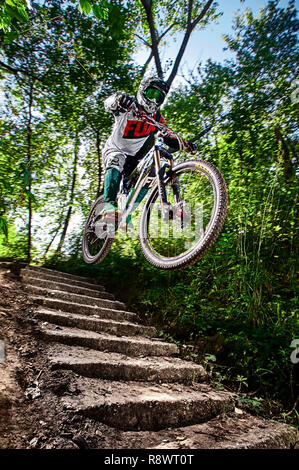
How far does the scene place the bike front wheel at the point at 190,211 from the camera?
5.87 ft

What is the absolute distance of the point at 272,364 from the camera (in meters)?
2.33

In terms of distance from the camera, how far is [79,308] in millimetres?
2590

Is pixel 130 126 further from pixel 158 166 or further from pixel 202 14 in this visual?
pixel 202 14

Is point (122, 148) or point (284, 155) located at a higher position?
point (284, 155)

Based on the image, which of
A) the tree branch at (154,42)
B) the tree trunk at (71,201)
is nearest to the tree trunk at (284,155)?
the tree branch at (154,42)

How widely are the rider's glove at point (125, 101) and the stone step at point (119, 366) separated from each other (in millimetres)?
1920

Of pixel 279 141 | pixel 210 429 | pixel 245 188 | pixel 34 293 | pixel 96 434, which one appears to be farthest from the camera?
pixel 279 141

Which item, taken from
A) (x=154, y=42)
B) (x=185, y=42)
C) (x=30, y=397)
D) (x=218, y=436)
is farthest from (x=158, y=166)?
(x=185, y=42)

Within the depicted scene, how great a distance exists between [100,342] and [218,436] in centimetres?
98

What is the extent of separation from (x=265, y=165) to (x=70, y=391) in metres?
3.40

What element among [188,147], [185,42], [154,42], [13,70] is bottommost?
[188,147]

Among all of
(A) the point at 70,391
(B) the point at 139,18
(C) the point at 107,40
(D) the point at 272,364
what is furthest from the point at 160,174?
(B) the point at 139,18

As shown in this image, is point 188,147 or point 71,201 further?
point 71,201
